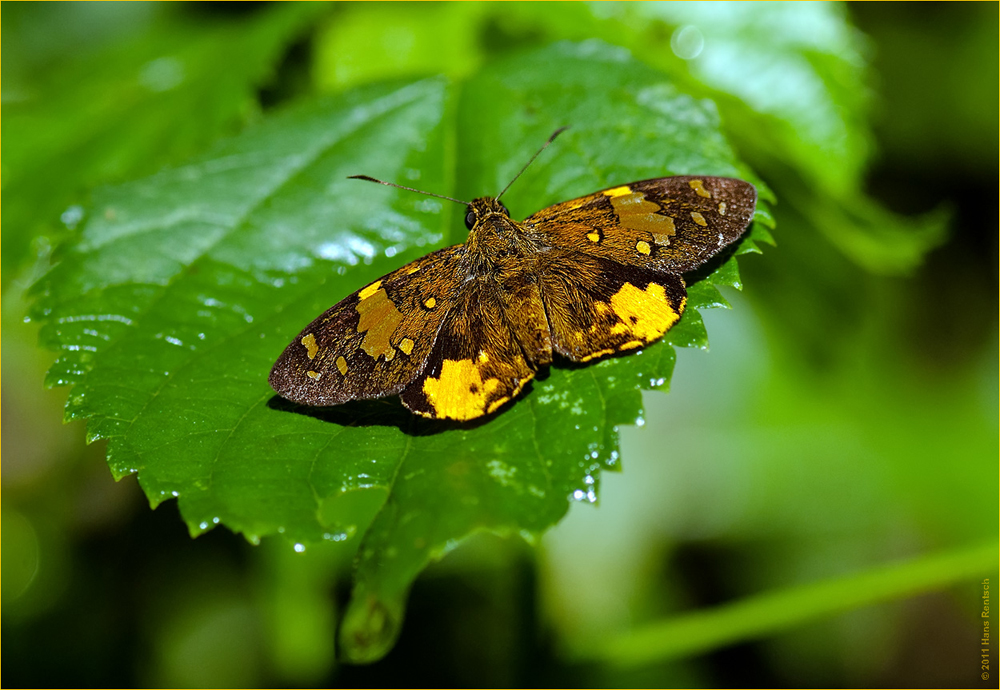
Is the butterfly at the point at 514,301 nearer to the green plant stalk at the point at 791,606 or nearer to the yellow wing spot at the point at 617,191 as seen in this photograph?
the yellow wing spot at the point at 617,191

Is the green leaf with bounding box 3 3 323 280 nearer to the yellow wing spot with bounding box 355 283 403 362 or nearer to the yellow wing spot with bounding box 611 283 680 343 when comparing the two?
the yellow wing spot with bounding box 355 283 403 362

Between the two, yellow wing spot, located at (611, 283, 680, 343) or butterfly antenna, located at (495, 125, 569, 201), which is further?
butterfly antenna, located at (495, 125, 569, 201)

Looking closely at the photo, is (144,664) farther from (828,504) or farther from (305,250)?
(828,504)

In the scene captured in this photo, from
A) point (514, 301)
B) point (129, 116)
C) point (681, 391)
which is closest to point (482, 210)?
point (514, 301)

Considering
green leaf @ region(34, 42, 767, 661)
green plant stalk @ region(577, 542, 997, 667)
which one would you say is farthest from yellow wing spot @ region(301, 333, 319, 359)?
green plant stalk @ region(577, 542, 997, 667)

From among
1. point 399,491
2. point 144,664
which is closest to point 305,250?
point 399,491

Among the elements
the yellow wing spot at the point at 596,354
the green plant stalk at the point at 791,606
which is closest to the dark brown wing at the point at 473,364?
the yellow wing spot at the point at 596,354
